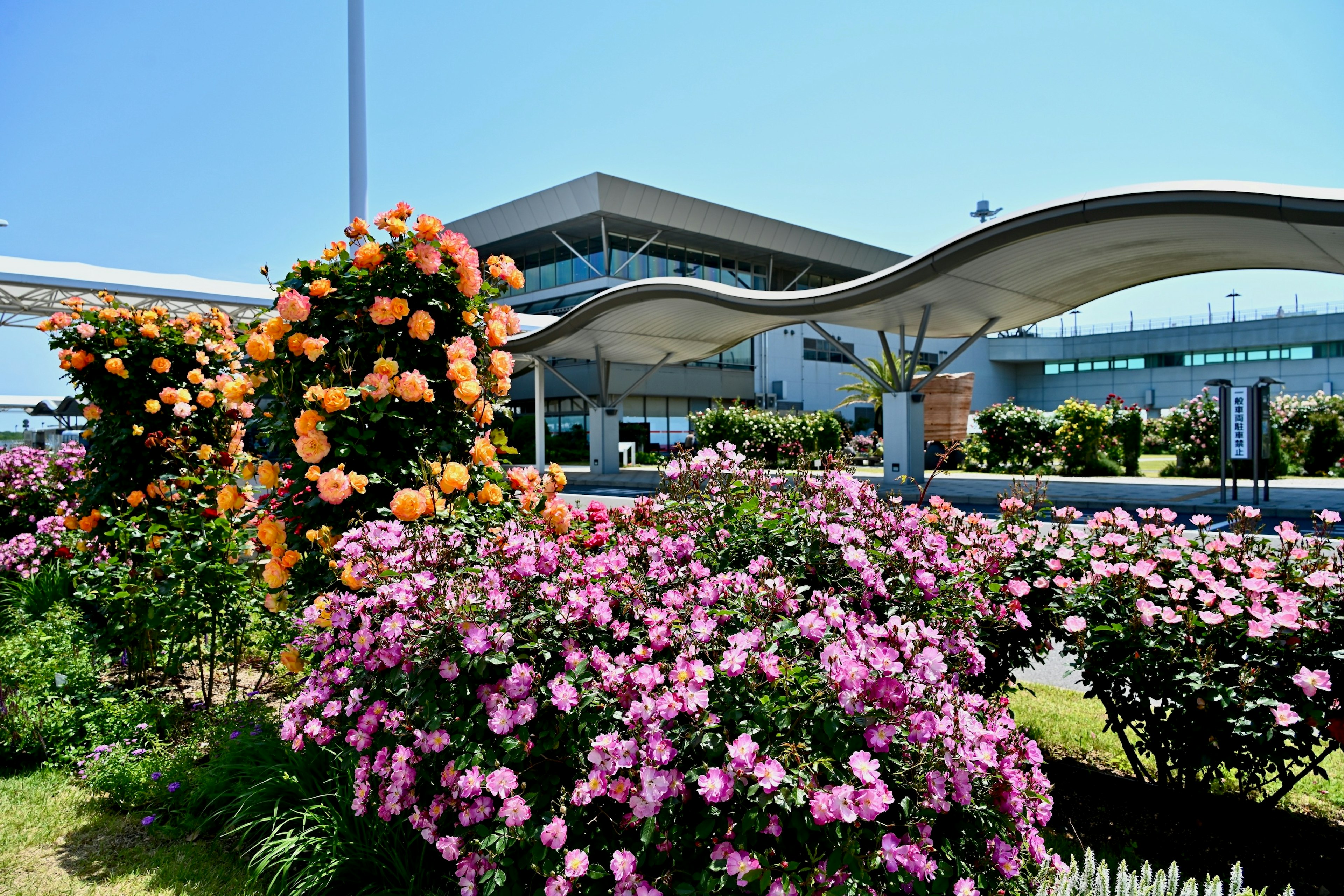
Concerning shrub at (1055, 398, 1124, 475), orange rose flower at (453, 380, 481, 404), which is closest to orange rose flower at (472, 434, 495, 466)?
orange rose flower at (453, 380, 481, 404)

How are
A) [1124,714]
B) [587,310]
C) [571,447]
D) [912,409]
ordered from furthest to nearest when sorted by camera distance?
[571,447] < [587,310] < [912,409] < [1124,714]

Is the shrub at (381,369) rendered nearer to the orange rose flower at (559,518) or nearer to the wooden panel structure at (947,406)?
the orange rose flower at (559,518)

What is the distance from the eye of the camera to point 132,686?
5.36 meters

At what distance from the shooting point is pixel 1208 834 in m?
3.38

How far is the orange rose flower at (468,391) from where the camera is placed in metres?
4.09

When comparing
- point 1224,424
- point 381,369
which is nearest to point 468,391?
point 381,369

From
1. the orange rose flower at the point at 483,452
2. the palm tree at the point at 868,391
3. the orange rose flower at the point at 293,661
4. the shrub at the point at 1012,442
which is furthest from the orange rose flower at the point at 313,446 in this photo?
the palm tree at the point at 868,391

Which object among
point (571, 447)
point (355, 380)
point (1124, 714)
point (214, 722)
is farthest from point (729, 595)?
point (571, 447)

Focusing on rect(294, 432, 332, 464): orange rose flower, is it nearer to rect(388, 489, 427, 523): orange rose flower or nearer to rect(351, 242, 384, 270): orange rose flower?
rect(388, 489, 427, 523): orange rose flower

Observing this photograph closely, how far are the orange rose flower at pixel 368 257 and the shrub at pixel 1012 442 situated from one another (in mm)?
21451

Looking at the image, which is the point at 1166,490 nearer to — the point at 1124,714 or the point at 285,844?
the point at 1124,714

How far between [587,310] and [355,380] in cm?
1797

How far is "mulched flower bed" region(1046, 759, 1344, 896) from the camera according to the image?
315 centimetres

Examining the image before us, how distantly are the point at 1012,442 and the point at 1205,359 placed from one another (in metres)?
39.4
